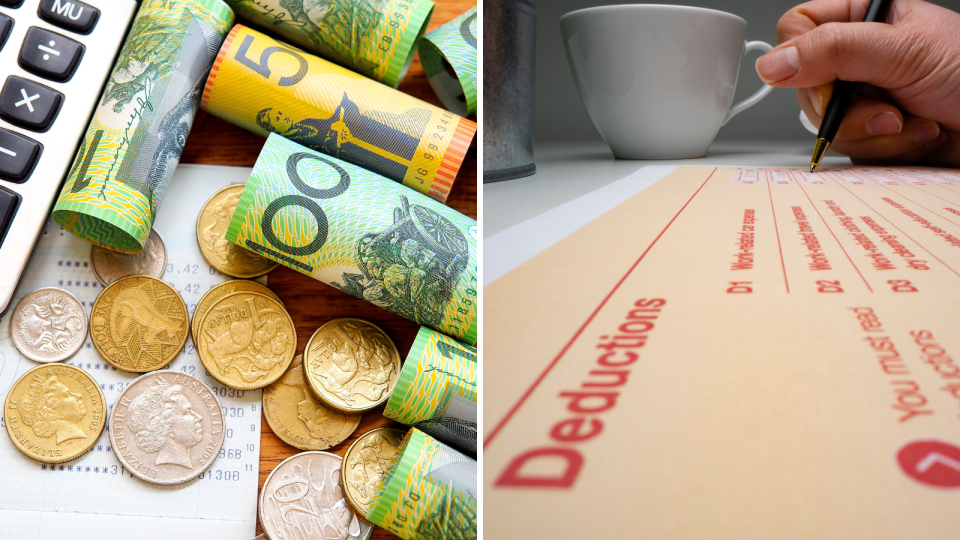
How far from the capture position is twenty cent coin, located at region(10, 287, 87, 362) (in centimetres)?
52

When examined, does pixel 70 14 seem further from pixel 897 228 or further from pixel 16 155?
pixel 897 228

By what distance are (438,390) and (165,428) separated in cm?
26

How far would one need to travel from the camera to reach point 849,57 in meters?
0.38

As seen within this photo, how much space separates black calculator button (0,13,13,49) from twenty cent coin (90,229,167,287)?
18 centimetres

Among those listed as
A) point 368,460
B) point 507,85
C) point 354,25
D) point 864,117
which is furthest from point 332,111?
point 864,117

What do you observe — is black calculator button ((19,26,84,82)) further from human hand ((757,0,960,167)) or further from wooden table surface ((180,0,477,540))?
human hand ((757,0,960,167))

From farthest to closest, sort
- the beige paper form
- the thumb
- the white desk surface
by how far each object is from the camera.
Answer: the thumb
the white desk surface
the beige paper form

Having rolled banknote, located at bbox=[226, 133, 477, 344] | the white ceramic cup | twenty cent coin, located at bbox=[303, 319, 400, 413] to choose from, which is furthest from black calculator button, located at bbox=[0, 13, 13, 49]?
the white ceramic cup

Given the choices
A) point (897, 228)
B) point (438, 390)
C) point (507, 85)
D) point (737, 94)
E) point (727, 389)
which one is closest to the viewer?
point (727, 389)

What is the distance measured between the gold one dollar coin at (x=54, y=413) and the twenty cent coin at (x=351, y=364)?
0.20 meters

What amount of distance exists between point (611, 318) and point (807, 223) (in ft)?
0.40

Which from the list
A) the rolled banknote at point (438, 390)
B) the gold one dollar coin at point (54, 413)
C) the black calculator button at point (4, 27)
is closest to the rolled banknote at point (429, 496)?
the rolled banknote at point (438, 390)

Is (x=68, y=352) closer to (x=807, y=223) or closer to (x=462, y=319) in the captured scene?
(x=462, y=319)

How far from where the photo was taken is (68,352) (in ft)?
1.71
